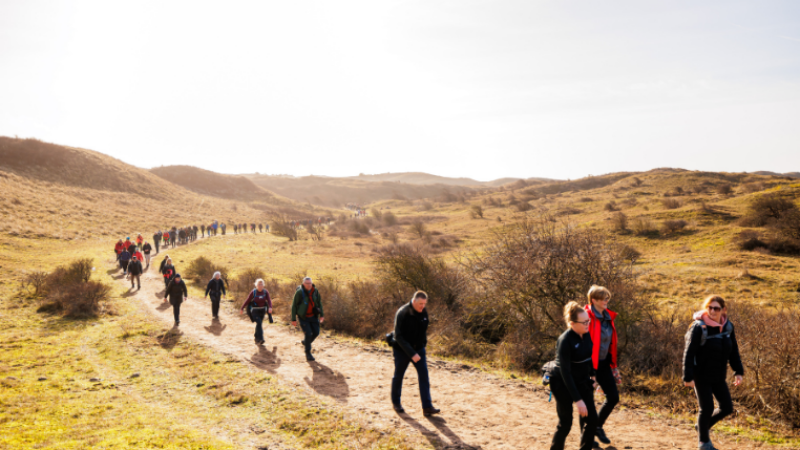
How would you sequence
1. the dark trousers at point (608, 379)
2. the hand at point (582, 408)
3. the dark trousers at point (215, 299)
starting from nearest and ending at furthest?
the hand at point (582, 408)
the dark trousers at point (608, 379)
the dark trousers at point (215, 299)

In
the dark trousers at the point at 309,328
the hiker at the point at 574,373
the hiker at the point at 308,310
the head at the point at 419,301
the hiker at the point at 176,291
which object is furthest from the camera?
the hiker at the point at 176,291

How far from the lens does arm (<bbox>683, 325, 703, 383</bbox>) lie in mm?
4828

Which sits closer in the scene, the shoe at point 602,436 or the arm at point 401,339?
the shoe at point 602,436

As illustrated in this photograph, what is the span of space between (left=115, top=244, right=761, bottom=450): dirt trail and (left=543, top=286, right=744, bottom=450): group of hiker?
2.91 ft

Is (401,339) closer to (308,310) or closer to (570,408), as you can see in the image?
(570,408)

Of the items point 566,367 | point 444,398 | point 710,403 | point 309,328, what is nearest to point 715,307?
point 710,403

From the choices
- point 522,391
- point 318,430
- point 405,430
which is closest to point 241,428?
point 318,430

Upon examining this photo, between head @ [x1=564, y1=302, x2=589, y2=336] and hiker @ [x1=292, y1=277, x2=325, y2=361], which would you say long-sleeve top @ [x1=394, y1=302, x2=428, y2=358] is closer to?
head @ [x1=564, y1=302, x2=589, y2=336]

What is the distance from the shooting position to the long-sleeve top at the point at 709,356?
4742 mm

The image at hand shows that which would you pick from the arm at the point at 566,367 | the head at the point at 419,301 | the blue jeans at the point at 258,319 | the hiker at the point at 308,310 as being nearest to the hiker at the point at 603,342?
the arm at the point at 566,367

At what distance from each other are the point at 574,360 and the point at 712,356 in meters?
1.69

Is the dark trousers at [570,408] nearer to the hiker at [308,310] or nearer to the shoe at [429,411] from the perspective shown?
the shoe at [429,411]

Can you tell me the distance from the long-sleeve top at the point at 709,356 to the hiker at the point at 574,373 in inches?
48.9

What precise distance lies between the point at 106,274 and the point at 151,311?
9.39 meters
